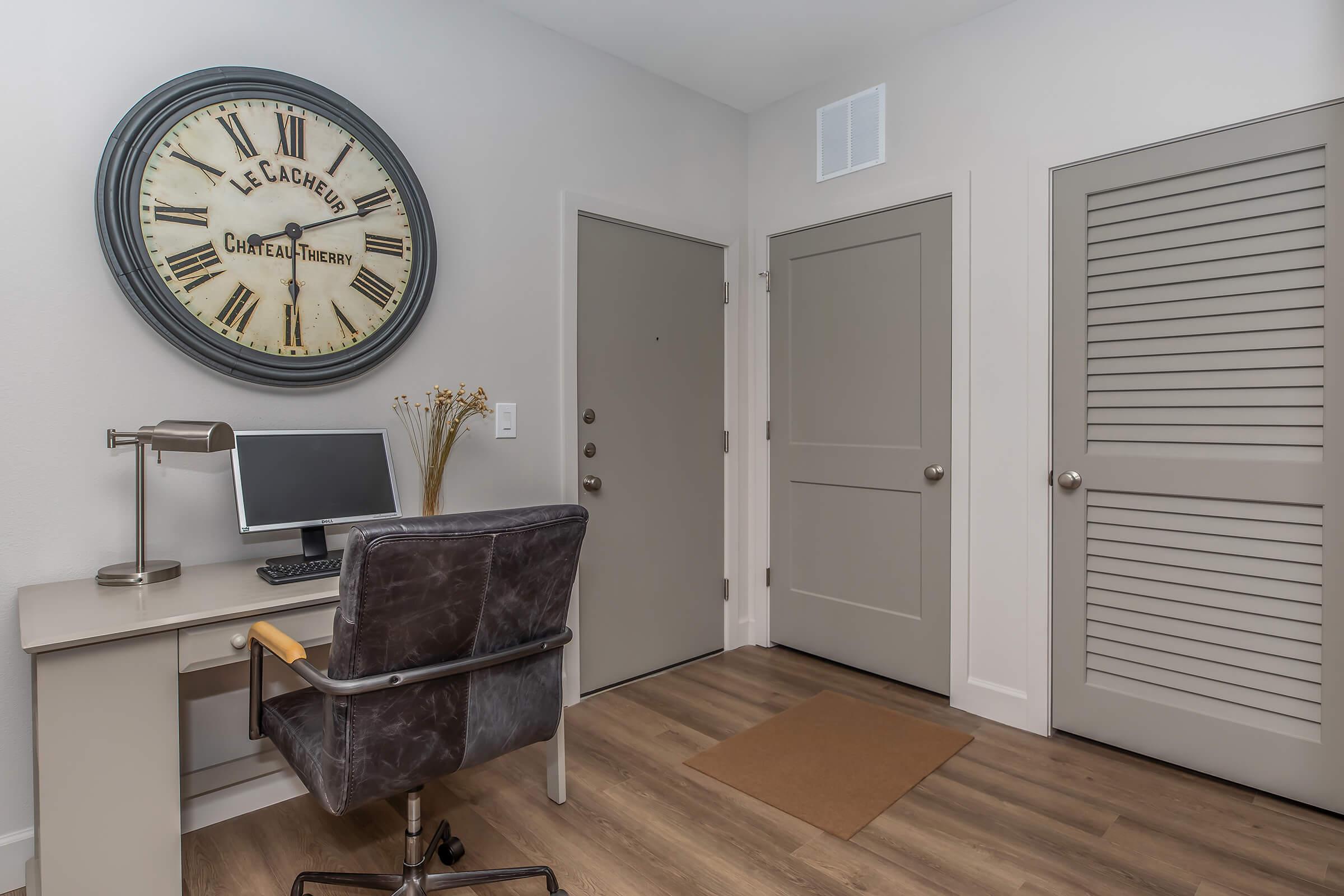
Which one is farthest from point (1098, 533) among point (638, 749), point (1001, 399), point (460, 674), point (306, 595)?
point (306, 595)

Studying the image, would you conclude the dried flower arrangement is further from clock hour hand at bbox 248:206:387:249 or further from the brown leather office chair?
the brown leather office chair

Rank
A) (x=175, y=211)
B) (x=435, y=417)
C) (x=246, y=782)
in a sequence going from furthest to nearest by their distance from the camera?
(x=435, y=417) → (x=246, y=782) → (x=175, y=211)

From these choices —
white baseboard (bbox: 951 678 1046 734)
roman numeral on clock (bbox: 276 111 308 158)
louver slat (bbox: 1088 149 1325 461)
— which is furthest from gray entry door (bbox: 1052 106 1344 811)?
roman numeral on clock (bbox: 276 111 308 158)

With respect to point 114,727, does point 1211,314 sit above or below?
above

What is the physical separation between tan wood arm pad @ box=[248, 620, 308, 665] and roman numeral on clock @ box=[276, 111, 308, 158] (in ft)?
4.49

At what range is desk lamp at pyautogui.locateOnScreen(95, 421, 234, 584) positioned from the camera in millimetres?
1722

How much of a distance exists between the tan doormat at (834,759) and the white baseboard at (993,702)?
0.69 feet

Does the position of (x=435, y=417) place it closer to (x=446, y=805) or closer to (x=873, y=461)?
(x=446, y=805)

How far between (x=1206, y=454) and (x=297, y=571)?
2.65 m

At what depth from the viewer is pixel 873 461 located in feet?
10.2

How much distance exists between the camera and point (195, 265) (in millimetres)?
2004

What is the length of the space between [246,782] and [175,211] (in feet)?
5.24

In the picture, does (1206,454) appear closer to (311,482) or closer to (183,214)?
(311,482)

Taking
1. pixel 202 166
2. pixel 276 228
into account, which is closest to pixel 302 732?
pixel 276 228
